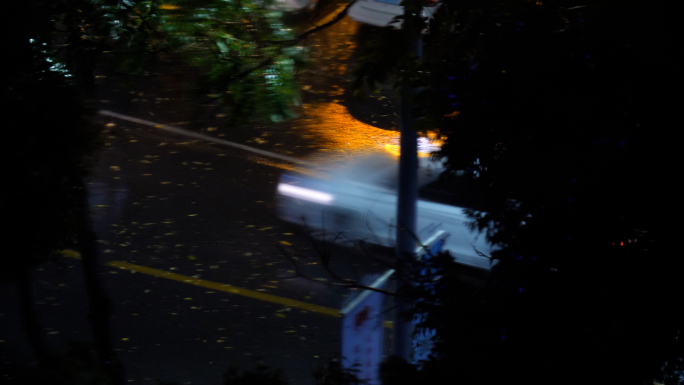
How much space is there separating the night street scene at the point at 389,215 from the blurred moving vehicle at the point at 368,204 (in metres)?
0.04

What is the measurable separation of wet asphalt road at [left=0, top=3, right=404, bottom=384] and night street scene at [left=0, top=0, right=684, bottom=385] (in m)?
0.03

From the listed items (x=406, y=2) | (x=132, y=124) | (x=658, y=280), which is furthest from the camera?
(x=132, y=124)

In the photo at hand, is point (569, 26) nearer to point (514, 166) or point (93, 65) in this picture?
point (514, 166)

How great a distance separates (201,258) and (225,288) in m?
0.82

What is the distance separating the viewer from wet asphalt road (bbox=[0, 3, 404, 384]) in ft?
21.7

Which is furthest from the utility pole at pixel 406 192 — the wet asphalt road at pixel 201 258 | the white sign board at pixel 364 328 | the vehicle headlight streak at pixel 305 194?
the vehicle headlight streak at pixel 305 194

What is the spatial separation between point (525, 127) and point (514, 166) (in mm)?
210

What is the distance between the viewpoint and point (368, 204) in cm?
845

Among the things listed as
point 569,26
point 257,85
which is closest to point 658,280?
point 569,26

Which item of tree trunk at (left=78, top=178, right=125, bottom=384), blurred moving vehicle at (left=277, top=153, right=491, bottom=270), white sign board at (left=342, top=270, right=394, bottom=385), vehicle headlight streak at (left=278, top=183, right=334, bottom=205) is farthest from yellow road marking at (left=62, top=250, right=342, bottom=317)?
white sign board at (left=342, top=270, right=394, bottom=385)

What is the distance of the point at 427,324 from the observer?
3484 mm

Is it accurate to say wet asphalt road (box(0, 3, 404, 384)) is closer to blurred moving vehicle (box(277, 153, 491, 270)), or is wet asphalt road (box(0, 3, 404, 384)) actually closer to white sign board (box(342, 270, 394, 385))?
blurred moving vehicle (box(277, 153, 491, 270))

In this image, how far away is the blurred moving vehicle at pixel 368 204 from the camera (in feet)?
23.7

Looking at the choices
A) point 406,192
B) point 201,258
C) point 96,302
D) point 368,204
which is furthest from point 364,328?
point 201,258
